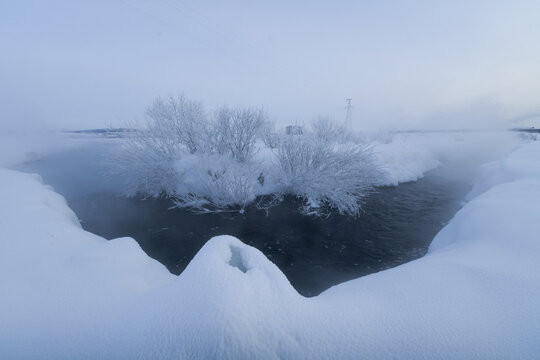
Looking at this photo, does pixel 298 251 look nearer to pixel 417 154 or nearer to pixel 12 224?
pixel 12 224

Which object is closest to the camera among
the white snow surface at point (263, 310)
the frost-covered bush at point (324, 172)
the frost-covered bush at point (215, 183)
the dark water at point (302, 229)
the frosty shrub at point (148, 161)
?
the white snow surface at point (263, 310)

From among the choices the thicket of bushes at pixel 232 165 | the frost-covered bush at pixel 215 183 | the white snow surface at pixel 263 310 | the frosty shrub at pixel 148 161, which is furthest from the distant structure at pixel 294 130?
the white snow surface at pixel 263 310

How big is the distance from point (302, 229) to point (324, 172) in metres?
3.38

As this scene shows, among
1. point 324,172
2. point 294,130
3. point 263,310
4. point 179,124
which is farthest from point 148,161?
point 263,310

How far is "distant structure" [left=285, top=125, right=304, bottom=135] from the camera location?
12.6m

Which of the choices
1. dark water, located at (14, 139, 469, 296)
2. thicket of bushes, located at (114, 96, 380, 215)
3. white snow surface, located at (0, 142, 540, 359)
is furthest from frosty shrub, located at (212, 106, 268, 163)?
white snow surface, located at (0, 142, 540, 359)

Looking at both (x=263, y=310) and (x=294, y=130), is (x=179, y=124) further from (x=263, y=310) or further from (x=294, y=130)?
(x=263, y=310)

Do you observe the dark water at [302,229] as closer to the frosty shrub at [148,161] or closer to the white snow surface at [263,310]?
the frosty shrub at [148,161]

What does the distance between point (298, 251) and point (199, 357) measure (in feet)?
19.0

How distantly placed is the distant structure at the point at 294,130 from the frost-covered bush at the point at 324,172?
1.23 m

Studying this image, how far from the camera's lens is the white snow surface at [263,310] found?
68.6 inches

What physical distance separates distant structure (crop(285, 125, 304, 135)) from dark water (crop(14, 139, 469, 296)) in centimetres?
430

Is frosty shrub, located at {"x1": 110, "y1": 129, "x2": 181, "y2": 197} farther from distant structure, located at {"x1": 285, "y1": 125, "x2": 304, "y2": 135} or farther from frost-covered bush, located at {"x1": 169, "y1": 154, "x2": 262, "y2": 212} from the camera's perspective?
distant structure, located at {"x1": 285, "y1": 125, "x2": 304, "y2": 135}

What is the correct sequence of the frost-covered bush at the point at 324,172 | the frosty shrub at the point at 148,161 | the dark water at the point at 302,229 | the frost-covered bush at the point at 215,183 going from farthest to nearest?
the frosty shrub at the point at 148,161, the frost-covered bush at the point at 215,183, the frost-covered bush at the point at 324,172, the dark water at the point at 302,229
